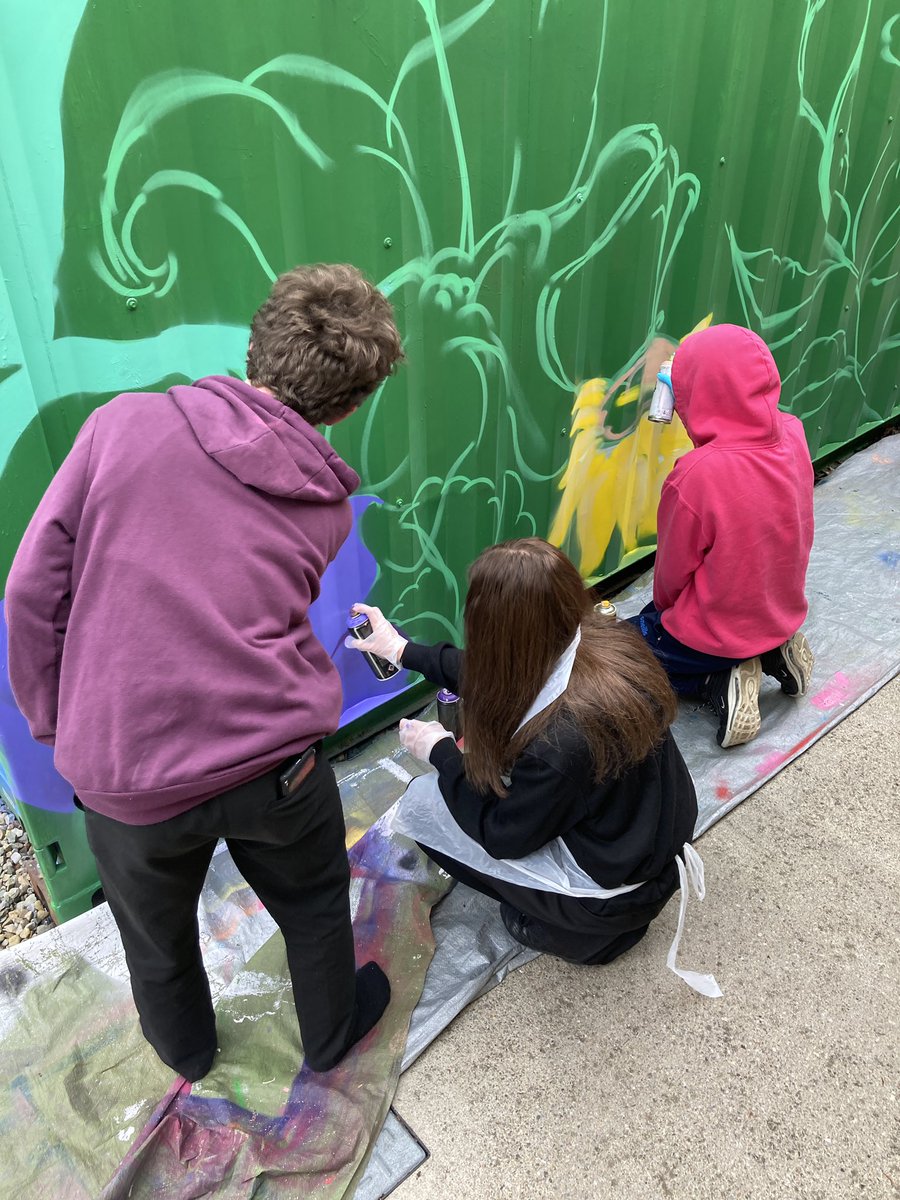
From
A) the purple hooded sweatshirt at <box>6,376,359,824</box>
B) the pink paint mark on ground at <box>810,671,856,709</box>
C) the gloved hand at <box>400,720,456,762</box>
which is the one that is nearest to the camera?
the purple hooded sweatshirt at <box>6,376,359,824</box>

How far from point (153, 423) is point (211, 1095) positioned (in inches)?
57.5

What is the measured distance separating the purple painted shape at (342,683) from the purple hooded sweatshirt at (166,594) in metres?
0.62

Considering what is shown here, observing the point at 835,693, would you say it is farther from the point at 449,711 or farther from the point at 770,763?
the point at 449,711

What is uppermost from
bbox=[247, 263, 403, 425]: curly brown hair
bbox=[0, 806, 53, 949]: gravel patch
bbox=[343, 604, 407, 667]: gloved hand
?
bbox=[247, 263, 403, 425]: curly brown hair

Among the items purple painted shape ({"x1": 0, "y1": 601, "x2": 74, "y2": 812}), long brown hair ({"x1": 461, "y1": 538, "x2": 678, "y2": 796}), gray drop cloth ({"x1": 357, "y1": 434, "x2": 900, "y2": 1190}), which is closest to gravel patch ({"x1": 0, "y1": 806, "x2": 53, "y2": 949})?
purple painted shape ({"x1": 0, "y1": 601, "x2": 74, "y2": 812})

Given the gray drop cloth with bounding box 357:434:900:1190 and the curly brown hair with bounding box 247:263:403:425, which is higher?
the curly brown hair with bounding box 247:263:403:425

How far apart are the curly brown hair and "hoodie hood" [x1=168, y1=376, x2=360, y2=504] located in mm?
60

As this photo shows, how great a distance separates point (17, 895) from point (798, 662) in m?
2.61

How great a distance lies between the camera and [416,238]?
2.24 metres

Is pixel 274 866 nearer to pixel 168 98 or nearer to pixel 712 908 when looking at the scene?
pixel 712 908

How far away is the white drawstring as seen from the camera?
193 centimetres

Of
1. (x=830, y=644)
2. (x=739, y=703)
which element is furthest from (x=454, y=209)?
(x=830, y=644)

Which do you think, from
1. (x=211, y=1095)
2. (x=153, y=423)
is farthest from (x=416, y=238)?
(x=211, y=1095)

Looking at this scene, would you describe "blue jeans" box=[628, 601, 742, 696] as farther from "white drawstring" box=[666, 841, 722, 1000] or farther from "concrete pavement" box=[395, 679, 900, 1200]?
"white drawstring" box=[666, 841, 722, 1000]
